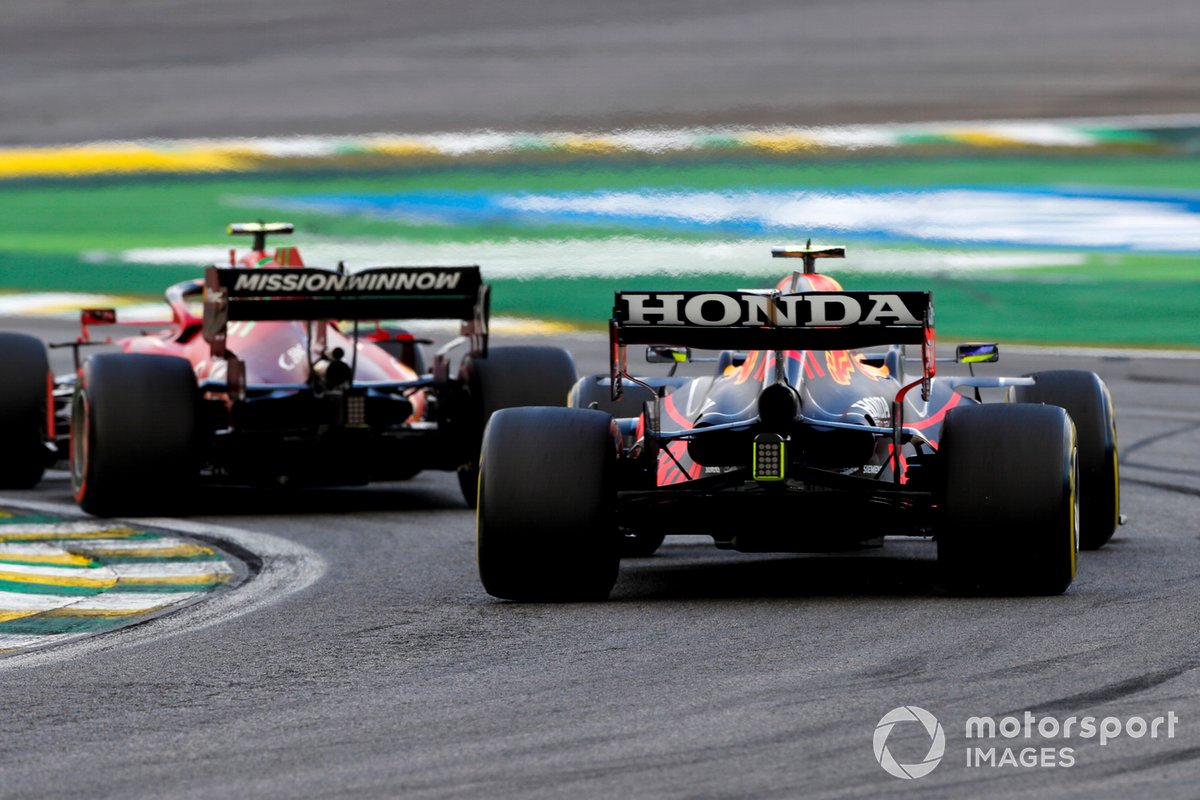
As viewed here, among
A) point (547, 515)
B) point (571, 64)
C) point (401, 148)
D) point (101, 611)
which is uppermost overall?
point (571, 64)

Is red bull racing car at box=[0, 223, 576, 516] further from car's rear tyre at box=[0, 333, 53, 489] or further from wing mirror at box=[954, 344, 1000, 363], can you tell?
wing mirror at box=[954, 344, 1000, 363]

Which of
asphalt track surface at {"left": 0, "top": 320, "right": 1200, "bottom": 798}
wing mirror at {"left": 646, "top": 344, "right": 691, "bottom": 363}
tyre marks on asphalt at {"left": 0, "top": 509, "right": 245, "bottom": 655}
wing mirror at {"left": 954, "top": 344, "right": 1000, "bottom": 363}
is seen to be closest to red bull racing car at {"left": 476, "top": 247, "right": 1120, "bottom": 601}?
asphalt track surface at {"left": 0, "top": 320, "right": 1200, "bottom": 798}

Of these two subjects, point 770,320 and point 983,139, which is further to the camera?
point 983,139

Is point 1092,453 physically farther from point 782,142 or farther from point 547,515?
point 782,142

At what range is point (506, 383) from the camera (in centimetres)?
1459

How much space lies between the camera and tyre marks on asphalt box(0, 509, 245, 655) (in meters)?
9.66

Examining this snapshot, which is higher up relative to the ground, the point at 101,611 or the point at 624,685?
the point at 624,685

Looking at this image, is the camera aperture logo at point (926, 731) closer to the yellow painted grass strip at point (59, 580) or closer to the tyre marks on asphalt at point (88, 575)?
the tyre marks on asphalt at point (88, 575)

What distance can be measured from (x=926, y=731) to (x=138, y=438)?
298 inches

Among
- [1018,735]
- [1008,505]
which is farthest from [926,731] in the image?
[1008,505]

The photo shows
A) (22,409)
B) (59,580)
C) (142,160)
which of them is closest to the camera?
(59,580)

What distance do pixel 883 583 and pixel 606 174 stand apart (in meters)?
18.9

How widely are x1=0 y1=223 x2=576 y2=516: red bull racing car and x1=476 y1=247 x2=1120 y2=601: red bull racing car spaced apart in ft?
12.6

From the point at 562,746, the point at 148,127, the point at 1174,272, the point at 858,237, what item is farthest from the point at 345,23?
the point at 562,746
